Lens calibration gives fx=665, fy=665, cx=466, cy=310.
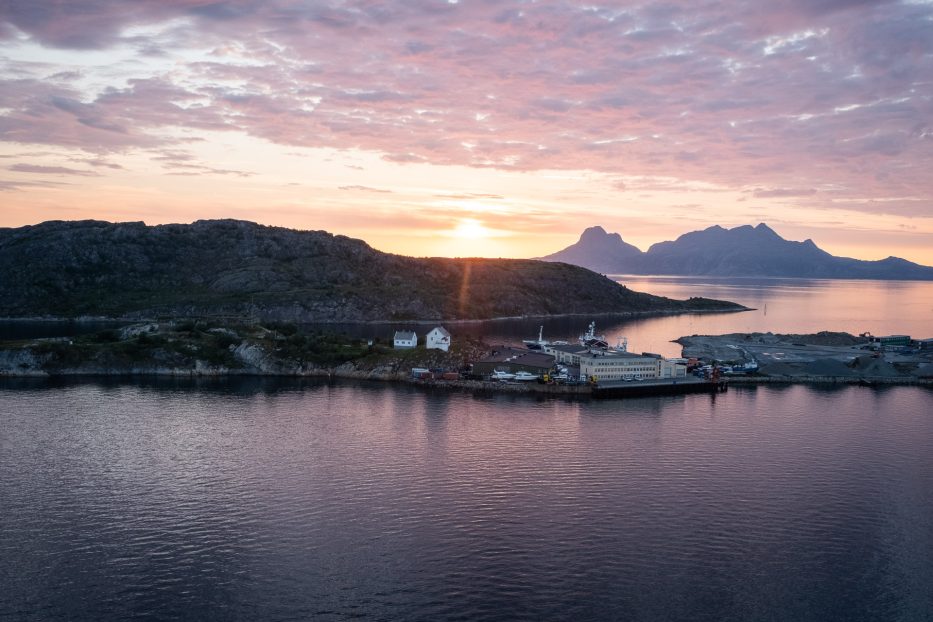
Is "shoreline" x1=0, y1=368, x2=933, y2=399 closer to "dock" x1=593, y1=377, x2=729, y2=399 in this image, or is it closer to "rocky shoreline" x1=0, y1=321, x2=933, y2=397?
"rocky shoreline" x1=0, y1=321, x2=933, y2=397

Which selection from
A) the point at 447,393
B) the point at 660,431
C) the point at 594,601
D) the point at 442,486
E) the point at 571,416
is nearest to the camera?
the point at 594,601

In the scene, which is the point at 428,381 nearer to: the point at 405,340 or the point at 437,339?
the point at 437,339

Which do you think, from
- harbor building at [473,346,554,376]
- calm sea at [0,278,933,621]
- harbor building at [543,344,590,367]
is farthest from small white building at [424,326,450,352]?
calm sea at [0,278,933,621]

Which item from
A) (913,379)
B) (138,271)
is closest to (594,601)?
(913,379)

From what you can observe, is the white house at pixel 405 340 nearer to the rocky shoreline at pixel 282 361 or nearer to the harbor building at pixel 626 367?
the rocky shoreline at pixel 282 361

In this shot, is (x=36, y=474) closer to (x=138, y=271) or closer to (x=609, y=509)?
(x=609, y=509)
